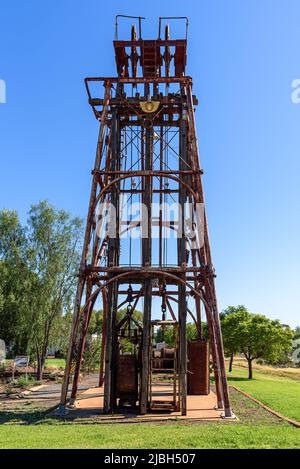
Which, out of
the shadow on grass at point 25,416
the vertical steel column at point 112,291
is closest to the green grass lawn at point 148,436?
the shadow on grass at point 25,416

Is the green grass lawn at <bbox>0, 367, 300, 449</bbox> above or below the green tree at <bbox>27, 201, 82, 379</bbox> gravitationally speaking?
below

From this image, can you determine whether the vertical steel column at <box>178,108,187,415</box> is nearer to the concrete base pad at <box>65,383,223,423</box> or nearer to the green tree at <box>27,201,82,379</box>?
the concrete base pad at <box>65,383,223,423</box>

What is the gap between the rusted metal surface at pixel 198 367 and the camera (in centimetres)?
1761

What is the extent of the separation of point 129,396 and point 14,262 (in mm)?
19104

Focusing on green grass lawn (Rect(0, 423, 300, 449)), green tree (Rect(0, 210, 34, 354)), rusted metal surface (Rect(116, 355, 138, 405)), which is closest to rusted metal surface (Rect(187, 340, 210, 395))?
rusted metal surface (Rect(116, 355, 138, 405))

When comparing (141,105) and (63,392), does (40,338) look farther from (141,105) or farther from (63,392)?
(141,105)

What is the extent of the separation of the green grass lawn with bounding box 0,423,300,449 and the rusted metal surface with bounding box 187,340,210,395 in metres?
6.72

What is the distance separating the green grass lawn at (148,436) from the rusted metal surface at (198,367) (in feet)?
22.0

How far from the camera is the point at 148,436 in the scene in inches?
363

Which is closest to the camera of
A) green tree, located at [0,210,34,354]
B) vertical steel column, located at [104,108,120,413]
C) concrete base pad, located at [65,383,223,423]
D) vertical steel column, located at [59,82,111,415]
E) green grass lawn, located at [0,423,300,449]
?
green grass lawn, located at [0,423,300,449]

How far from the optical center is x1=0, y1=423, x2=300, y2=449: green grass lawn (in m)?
8.31

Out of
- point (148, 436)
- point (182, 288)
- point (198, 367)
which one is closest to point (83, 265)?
point (182, 288)
